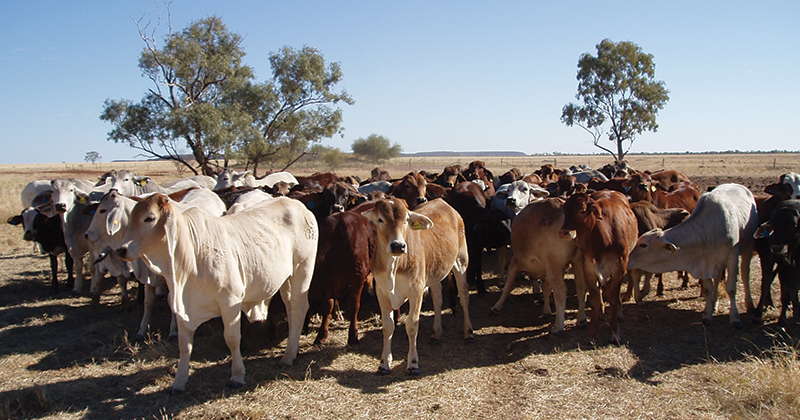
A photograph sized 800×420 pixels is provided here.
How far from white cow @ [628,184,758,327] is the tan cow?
298 cm

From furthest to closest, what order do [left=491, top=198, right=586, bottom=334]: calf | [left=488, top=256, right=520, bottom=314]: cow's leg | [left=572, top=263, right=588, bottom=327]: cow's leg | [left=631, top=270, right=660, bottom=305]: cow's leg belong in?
1. [left=631, top=270, right=660, bottom=305]: cow's leg
2. [left=488, top=256, right=520, bottom=314]: cow's leg
3. [left=572, top=263, right=588, bottom=327]: cow's leg
4. [left=491, top=198, right=586, bottom=334]: calf

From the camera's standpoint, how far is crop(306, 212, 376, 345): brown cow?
7082 mm

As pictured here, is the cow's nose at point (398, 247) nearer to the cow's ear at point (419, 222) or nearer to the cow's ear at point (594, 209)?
the cow's ear at point (419, 222)

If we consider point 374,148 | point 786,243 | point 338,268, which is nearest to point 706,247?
point 786,243

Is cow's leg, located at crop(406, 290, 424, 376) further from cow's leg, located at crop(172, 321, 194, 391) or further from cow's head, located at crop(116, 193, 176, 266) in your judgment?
cow's head, located at crop(116, 193, 176, 266)

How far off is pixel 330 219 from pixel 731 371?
536 cm

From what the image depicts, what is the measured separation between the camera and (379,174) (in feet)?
65.5

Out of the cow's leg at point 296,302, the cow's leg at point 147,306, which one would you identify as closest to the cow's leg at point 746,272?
the cow's leg at point 296,302

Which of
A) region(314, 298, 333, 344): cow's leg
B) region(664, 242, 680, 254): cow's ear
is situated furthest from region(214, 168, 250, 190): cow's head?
region(664, 242, 680, 254): cow's ear

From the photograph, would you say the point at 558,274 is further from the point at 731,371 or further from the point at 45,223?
the point at 45,223

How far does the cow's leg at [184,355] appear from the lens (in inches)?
209

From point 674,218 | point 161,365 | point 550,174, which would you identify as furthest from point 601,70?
point 161,365

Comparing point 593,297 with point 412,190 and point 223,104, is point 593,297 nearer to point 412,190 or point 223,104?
point 412,190

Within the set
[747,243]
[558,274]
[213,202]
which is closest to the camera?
[558,274]
